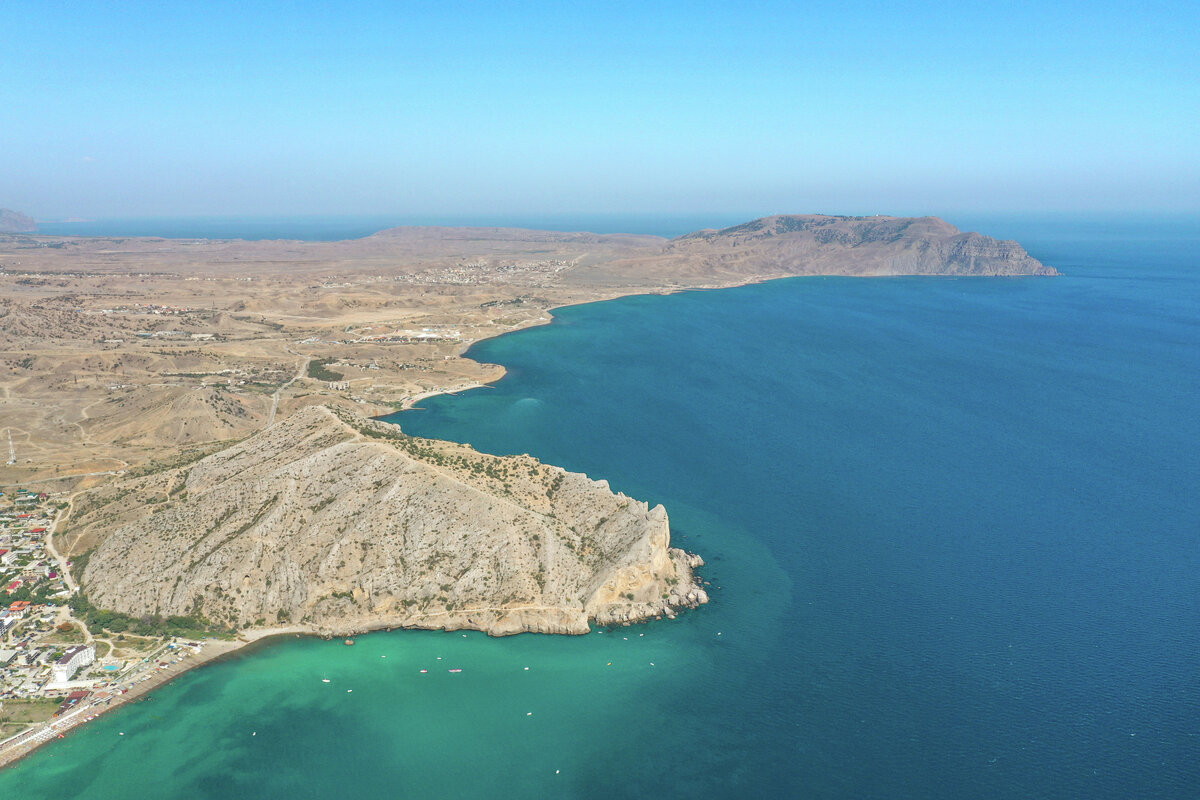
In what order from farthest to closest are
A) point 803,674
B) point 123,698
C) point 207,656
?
point 207,656 → point 803,674 → point 123,698

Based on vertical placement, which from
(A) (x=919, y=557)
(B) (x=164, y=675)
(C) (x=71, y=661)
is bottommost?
(B) (x=164, y=675)

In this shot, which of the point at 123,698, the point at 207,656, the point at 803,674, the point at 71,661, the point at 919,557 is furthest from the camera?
the point at 919,557

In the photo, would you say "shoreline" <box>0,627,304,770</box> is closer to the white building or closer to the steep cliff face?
the steep cliff face

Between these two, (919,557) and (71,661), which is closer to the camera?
Answer: (71,661)

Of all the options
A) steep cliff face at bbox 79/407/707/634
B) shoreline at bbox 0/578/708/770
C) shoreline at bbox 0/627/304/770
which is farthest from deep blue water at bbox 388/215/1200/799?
shoreline at bbox 0/627/304/770

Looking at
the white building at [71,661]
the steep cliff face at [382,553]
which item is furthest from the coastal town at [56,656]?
the steep cliff face at [382,553]

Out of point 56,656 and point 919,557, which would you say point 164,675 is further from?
point 919,557

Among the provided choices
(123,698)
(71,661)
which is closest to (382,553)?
(123,698)
